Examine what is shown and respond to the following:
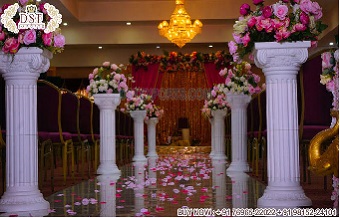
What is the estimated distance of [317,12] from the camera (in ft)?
12.4

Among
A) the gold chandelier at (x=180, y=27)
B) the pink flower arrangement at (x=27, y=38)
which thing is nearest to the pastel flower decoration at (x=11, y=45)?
the pink flower arrangement at (x=27, y=38)

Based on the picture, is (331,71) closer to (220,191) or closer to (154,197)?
(154,197)

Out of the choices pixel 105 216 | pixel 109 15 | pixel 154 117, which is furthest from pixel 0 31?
pixel 109 15

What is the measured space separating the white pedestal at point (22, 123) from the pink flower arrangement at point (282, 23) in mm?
1332

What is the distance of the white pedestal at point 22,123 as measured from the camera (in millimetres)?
3928

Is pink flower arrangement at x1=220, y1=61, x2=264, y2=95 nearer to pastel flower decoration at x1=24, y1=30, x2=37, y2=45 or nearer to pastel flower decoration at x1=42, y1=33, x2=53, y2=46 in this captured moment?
pastel flower decoration at x1=42, y1=33, x2=53, y2=46

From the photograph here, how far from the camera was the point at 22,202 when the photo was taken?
386 centimetres

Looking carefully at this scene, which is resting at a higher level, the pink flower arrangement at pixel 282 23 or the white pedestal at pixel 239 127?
the pink flower arrangement at pixel 282 23

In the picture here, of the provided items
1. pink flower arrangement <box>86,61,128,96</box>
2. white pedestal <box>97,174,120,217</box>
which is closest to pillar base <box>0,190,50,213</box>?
white pedestal <box>97,174,120,217</box>

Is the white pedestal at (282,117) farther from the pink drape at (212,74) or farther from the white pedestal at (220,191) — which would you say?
the pink drape at (212,74)

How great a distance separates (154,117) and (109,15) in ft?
14.9

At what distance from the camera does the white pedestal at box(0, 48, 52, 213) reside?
393cm

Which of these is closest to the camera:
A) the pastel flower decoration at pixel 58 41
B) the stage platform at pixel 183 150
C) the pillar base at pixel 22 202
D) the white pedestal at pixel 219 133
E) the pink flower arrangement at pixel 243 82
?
the pillar base at pixel 22 202

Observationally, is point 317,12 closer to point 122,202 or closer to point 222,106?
point 122,202
